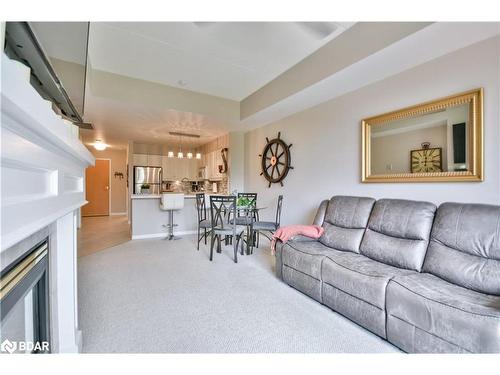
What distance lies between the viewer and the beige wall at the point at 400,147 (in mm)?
2267

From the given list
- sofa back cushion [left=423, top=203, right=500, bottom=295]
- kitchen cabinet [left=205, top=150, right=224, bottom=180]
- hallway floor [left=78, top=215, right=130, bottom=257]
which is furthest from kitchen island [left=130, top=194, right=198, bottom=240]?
sofa back cushion [left=423, top=203, right=500, bottom=295]

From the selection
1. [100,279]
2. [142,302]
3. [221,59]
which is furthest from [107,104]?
[142,302]

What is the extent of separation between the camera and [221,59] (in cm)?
310

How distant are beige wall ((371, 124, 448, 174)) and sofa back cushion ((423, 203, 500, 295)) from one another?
0.63 m

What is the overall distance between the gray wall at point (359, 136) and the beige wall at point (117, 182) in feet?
19.7

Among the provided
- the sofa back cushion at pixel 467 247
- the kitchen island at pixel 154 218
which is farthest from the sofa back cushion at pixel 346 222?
the kitchen island at pixel 154 218

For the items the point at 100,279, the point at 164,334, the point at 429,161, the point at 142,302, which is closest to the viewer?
the point at 164,334

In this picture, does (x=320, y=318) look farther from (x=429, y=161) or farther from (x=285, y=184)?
(x=285, y=184)

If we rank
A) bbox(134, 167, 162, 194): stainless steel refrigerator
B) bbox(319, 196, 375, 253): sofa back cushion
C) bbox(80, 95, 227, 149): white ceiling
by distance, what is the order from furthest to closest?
bbox(134, 167, 162, 194): stainless steel refrigerator → bbox(80, 95, 227, 149): white ceiling → bbox(319, 196, 375, 253): sofa back cushion

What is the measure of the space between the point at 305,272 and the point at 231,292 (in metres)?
0.81

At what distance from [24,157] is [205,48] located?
2817 millimetres

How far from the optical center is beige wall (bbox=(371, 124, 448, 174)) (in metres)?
2.27

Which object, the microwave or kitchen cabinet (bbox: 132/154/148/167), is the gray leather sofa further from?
kitchen cabinet (bbox: 132/154/148/167)

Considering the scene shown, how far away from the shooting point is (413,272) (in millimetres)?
1827
